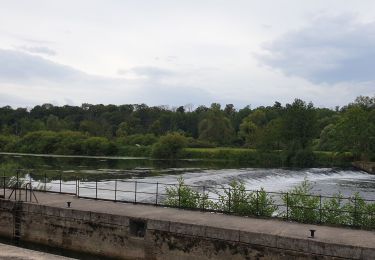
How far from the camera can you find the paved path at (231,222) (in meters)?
15.7

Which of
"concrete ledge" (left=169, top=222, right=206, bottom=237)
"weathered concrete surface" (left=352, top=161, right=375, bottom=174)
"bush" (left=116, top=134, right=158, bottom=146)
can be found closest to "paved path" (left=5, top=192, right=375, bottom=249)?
"concrete ledge" (left=169, top=222, right=206, bottom=237)

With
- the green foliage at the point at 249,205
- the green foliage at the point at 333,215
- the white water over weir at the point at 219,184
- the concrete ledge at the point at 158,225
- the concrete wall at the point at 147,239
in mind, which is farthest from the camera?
the white water over weir at the point at 219,184

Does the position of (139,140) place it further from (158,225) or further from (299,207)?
(158,225)

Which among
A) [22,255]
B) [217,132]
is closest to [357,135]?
[217,132]

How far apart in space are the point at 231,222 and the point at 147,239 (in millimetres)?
3285

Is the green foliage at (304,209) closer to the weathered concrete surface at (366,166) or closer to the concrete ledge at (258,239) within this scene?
the concrete ledge at (258,239)

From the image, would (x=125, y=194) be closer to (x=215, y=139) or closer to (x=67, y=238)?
(x=67, y=238)

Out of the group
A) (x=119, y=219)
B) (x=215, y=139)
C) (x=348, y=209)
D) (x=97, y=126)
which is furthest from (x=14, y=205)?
(x=97, y=126)

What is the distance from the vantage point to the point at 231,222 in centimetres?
1819

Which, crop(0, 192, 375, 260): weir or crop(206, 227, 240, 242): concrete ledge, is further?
crop(206, 227, 240, 242): concrete ledge

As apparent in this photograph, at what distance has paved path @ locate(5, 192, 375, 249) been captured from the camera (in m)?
15.7

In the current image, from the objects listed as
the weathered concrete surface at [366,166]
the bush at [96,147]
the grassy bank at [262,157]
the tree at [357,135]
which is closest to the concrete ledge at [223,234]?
the weathered concrete surface at [366,166]

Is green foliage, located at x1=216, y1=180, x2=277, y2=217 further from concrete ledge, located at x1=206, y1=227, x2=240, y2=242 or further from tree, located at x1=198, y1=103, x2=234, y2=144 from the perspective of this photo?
tree, located at x1=198, y1=103, x2=234, y2=144

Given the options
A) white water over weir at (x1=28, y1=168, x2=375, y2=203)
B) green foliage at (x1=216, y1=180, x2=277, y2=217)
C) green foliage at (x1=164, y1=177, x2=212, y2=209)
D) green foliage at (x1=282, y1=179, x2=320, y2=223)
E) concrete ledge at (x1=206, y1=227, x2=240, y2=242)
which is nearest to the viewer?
concrete ledge at (x1=206, y1=227, x2=240, y2=242)
